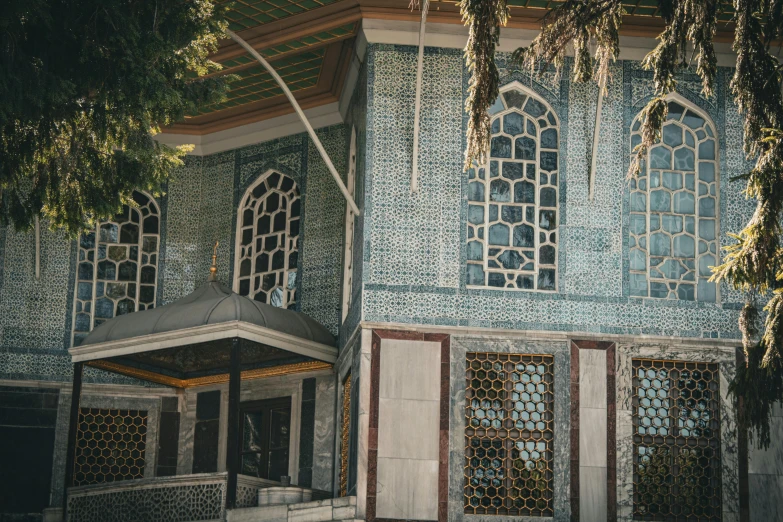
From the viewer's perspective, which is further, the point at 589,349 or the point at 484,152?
the point at 589,349

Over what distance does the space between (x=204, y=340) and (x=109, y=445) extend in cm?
279

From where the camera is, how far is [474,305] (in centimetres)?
1509

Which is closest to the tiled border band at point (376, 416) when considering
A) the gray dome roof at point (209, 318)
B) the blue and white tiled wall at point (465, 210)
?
the blue and white tiled wall at point (465, 210)

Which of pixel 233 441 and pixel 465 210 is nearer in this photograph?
pixel 233 441

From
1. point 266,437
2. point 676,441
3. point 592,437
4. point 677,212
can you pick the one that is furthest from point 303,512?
point 677,212

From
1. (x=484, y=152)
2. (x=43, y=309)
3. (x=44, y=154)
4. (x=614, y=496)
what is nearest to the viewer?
(x=484, y=152)

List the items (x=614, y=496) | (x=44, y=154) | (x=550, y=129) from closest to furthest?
(x=44, y=154) < (x=614, y=496) < (x=550, y=129)

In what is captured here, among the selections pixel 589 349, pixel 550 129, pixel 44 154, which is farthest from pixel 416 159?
pixel 44 154

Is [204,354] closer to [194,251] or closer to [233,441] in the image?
[194,251]

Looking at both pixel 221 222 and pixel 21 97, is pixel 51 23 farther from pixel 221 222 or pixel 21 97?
pixel 221 222

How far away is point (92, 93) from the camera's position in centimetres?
1329

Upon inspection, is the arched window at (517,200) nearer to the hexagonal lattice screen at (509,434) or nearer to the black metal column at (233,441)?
the hexagonal lattice screen at (509,434)

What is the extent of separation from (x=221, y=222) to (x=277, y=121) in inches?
58.2

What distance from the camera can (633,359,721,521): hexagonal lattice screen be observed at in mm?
14781
